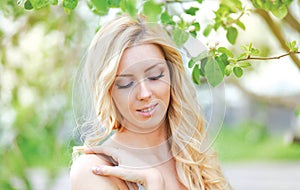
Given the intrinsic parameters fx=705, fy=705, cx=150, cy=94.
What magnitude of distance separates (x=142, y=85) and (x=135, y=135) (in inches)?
4.9

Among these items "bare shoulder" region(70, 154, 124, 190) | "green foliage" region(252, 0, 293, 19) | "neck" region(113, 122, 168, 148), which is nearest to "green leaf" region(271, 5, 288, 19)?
"green foliage" region(252, 0, 293, 19)

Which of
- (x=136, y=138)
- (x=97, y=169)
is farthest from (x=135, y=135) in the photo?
(x=97, y=169)

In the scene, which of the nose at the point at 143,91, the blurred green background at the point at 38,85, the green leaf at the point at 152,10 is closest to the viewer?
the green leaf at the point at 152,10

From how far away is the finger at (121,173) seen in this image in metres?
1.29

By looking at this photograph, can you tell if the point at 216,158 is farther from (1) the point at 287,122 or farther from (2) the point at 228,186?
(1) the point at 287,122

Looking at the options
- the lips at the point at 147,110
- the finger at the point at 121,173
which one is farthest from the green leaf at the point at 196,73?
the finger at the point at 121,173

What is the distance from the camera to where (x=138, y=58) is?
129 cm

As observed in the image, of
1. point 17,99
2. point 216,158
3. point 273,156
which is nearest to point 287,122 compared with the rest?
point 273,156

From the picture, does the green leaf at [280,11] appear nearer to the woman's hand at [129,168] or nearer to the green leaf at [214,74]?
the green leaf at [214,74]

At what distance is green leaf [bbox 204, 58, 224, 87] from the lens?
1352 millimetres

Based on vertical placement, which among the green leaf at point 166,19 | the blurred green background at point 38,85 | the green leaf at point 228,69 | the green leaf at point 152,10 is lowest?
the blurred green background at point 38,85

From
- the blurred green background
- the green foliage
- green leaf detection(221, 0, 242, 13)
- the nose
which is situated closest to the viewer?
the nose

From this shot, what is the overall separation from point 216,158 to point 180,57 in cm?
25

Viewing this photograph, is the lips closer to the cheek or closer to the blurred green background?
the cheek
